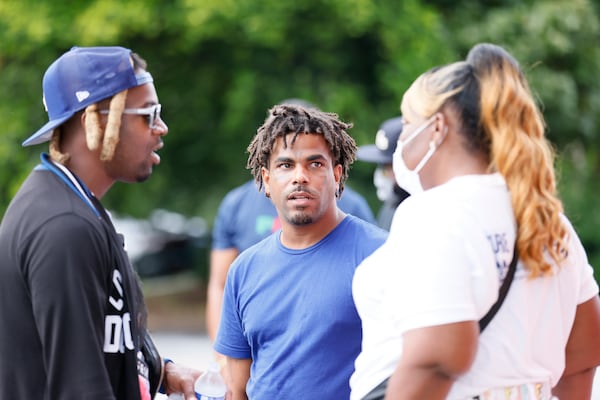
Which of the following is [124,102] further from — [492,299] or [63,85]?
[492,299]

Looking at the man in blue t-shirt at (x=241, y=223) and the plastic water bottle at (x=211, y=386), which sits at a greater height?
the man in blue t-shirt at (x=241, y=223)

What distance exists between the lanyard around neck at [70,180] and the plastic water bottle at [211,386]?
82 centimetres

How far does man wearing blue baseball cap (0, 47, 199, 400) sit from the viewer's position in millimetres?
2459

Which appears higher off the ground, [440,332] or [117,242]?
[117,242]

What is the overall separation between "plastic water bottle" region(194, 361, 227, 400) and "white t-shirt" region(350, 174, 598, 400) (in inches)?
29.1

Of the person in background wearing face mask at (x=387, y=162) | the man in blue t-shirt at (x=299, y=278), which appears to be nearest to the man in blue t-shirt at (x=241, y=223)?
the person in background wearing face mask at (x=387, y=162)

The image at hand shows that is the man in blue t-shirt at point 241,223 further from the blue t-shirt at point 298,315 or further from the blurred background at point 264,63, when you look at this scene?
the blurred background at point 264,63

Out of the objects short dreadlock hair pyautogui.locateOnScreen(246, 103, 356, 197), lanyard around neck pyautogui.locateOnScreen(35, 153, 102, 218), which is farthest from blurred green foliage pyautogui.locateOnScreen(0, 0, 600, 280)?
lanyard around neck pyautogui.locateOnScreen(35, 153, 102, 218)

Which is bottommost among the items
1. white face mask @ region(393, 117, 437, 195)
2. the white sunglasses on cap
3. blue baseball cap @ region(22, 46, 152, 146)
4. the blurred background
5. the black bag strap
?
the black bag strap

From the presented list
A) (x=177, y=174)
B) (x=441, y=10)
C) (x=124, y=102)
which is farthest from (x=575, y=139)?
(x=124, y=102)

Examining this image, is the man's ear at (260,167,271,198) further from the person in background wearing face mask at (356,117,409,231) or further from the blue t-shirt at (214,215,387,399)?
the person in background wearing face mask at (356,117,409,231)

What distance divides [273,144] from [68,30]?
7559 millimetres

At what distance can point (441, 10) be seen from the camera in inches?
443

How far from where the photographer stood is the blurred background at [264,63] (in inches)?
393
